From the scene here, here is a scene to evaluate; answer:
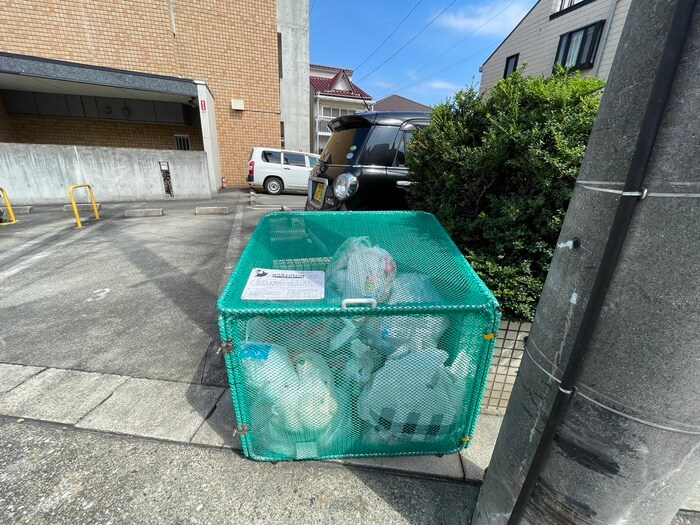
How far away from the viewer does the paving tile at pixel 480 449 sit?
5.76 ft

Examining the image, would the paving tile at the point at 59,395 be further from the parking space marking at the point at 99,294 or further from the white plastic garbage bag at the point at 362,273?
the white plastic garbage bag at the point at 362,273

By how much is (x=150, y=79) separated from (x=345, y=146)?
8337 mm

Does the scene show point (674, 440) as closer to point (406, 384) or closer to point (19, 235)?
point (406, 384)

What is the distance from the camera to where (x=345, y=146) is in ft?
11.5

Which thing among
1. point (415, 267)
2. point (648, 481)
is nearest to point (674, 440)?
point (648, 481)

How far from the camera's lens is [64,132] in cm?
1145

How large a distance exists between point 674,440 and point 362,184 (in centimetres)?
277

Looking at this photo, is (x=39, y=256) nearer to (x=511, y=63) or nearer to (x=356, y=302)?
(x=356, y=302)

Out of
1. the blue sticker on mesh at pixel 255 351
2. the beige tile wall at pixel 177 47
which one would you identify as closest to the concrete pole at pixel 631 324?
the blue sticker on mesh at pixel 255 351

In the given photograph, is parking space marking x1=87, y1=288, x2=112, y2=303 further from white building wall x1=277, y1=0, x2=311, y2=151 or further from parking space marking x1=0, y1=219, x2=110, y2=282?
white building wall x1=277, y1=0, x2=311, y2=151

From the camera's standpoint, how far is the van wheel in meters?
11.3

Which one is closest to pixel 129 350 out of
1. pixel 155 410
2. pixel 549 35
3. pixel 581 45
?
pixel 155 410

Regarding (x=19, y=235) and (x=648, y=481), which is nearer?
(x=648, y=481)

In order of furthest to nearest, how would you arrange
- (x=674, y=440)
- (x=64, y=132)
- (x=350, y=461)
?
(x=64, y=132) → (x=350, y=461) → (x=674, y=440)
